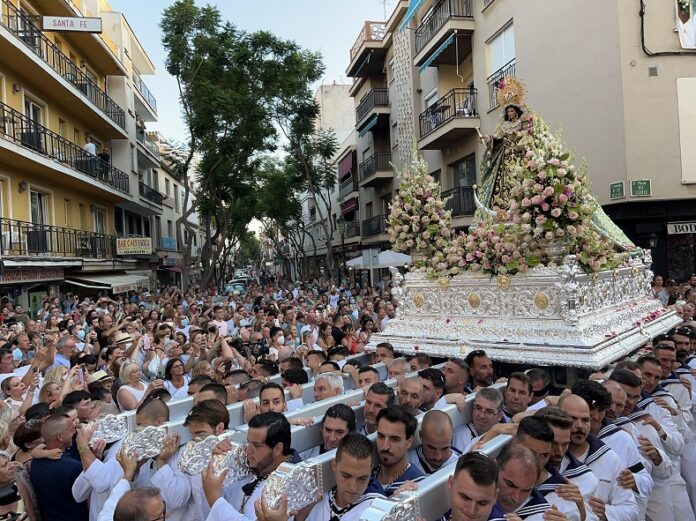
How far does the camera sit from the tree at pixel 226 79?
20.5 m

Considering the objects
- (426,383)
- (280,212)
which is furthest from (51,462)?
(280,212)

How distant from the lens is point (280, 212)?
34.3 metres

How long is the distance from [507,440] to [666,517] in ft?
5.91

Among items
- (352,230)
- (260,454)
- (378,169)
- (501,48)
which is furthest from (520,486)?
(352,230)

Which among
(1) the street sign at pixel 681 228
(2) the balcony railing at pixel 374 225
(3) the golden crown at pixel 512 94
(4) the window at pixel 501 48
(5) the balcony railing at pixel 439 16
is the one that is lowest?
(1) the street sign at pixel 681 228

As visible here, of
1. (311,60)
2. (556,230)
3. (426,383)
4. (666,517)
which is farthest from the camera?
(311,60)

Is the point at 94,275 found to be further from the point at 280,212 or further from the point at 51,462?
the point at 51,462

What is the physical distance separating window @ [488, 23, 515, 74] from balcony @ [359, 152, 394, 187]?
9195mm

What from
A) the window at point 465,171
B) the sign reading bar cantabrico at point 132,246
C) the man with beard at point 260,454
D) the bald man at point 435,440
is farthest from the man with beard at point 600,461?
the sign reading bar cantabrico at point 132,246

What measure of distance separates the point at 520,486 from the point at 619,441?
1311 millimetres

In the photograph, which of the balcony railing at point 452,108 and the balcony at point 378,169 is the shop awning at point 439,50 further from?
the balcony at point 378,169

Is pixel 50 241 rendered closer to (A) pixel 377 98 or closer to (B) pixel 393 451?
(A) pixel 377 98

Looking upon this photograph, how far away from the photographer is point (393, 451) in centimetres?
320

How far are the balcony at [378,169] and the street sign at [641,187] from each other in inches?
559
